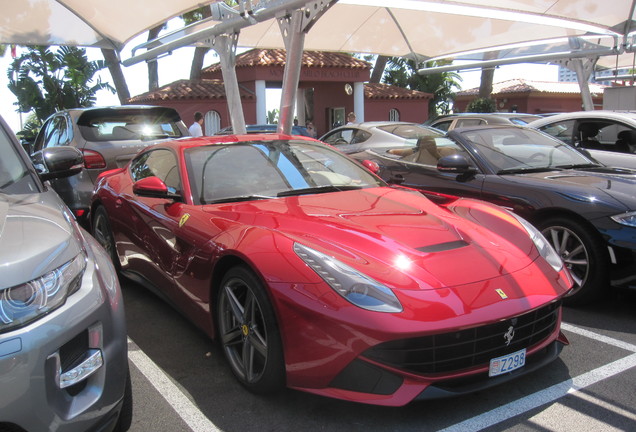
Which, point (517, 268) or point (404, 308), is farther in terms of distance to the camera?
point (517, 268)

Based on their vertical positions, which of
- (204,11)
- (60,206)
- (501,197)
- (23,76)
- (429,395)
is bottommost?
(429,395)

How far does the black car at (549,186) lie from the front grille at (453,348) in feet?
3.78

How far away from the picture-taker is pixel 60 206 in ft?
8.14

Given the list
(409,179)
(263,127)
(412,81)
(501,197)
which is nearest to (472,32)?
(263,127)

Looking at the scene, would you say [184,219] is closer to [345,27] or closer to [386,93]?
[345,27]

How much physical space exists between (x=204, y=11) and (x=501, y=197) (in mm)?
20631

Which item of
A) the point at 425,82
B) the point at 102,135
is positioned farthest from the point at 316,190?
the point at 425,82

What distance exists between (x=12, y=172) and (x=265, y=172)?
1.55m

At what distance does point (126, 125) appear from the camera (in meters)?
6.50

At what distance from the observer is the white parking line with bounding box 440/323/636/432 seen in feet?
7.99

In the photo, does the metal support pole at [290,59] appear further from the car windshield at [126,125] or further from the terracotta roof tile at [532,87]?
the terracotta roof tile at [532,87]

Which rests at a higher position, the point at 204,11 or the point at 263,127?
the point at 204,11

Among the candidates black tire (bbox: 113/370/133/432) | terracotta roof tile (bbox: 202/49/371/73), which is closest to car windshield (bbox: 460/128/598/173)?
black tire (bbox: 113/370/133/432)

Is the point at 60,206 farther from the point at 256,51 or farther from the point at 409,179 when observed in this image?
the point at 256,51
